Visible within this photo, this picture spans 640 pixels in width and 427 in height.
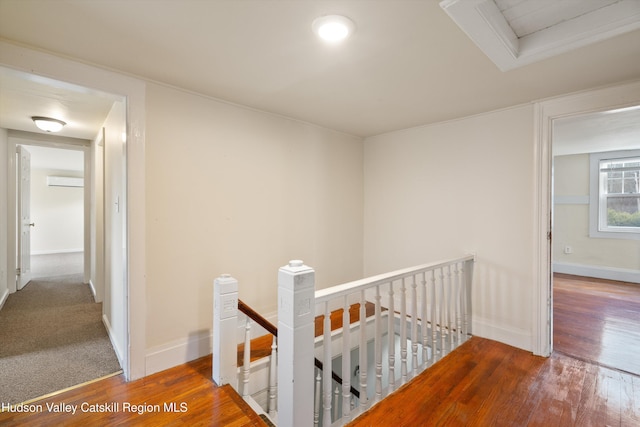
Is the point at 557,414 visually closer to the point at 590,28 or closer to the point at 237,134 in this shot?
the point at 590,28

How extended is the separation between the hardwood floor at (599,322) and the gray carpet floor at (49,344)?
3.94 m

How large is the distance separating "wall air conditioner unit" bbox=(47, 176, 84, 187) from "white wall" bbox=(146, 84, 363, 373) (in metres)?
7.36

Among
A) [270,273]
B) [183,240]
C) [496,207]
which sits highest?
[496,207]

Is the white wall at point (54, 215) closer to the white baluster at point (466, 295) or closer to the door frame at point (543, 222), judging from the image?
the white baluster at point (466, 295)

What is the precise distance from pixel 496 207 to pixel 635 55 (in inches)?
53.5

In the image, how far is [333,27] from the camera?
1.41 metres

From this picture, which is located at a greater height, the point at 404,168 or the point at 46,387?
the point at 404,168

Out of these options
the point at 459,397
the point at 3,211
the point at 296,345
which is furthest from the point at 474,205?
the point at 3,211

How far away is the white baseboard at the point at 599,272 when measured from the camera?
4.68 meters

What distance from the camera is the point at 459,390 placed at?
1959mm

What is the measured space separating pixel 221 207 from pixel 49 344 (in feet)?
6.42

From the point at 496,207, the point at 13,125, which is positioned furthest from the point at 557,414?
the point at 13,125

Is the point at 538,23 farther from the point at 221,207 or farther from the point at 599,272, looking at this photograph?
the point at 599,272

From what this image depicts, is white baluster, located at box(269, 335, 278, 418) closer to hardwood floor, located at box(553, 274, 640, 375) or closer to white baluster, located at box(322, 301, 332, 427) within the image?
white baluster, located at box(322, 301, 332, 427)
